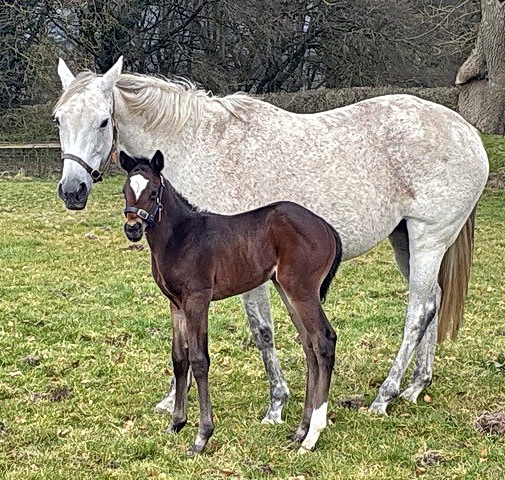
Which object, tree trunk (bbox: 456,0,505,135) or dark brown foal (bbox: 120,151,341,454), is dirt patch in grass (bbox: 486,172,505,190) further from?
dark brown foal (bbox: 120,151,341,454)

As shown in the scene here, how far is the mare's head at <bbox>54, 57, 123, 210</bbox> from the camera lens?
4.18 metres

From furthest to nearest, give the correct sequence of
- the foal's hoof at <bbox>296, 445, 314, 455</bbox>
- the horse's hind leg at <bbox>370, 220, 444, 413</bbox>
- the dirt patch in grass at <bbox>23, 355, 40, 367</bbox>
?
→ the dirt patch in grass at <bbox>23, 355, 40, 367</bbox>, the horse's hind leg at <bbox>370, 220, 444, 413</bbox>, the foal's hoof at <bbox>296, 445, 314, 455</bbox>

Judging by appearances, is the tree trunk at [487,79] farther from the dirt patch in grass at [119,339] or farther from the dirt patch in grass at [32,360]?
the dirt patch in grass at [32,360]

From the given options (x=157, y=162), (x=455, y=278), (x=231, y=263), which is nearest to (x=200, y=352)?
(x=231, y=263)

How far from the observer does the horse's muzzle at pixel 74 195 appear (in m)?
4.15

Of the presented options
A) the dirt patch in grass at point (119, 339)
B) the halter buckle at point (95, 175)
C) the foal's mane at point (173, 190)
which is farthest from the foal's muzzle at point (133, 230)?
the dirt patch in grass at point (119, 339)

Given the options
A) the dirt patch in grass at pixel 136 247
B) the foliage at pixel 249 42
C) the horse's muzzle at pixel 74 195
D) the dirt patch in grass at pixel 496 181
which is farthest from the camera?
the foliage at pixel 249 42

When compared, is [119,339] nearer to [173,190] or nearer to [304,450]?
[173,190]

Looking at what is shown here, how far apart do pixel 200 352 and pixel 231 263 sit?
48 centimetres

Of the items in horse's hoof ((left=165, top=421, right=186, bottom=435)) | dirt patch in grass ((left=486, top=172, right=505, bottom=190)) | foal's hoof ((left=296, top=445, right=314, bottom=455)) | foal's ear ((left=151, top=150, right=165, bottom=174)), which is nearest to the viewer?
foal's ear ((left=151, top=150, right=165, bottom=174))

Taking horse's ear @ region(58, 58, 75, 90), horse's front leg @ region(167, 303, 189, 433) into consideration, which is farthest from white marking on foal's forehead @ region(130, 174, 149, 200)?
horse's ear @ region(58, 58, 75, 90)

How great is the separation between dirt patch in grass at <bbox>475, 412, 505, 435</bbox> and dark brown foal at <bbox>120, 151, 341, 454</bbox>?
930 millimetres

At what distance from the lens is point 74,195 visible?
4168mm

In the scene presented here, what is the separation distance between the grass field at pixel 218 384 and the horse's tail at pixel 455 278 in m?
0.42
